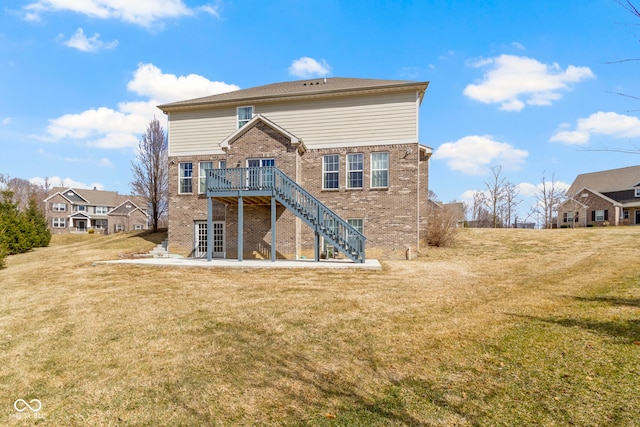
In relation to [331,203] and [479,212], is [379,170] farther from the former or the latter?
[479,212]

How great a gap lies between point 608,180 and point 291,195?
48.6 meters

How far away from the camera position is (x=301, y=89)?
18.5 metres

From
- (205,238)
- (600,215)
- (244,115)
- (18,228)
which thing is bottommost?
(205,238)

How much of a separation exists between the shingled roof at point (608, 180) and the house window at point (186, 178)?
5029 cm

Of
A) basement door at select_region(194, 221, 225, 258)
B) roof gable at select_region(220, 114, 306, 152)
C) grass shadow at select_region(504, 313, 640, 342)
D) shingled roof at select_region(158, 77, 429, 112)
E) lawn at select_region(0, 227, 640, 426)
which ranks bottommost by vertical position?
lawn at select_region(0, 227, 640, 426)

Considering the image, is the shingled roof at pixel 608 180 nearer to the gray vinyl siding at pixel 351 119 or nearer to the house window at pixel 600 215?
the house window at pixel 600 215

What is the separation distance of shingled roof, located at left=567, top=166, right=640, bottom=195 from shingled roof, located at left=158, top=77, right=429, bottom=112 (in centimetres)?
4114

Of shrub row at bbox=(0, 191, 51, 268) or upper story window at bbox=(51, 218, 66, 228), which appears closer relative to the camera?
shrub row at bbox=(0, 191, 51, 268)

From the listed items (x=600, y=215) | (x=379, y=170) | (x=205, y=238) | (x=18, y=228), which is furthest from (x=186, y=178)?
(x=600, y=215)

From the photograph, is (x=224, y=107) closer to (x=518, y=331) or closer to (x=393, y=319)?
(x=393, y=319)

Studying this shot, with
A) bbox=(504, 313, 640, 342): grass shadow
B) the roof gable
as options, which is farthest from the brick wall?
bbox=(504, 313, 640, 342): grass shadow

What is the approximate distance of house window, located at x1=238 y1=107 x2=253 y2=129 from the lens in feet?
60.3

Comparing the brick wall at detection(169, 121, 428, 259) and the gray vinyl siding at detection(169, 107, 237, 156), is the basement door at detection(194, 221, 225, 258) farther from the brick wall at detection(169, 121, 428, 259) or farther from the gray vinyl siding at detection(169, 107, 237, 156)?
the gray vinyl siding at detection(169, 107, 237, 156)

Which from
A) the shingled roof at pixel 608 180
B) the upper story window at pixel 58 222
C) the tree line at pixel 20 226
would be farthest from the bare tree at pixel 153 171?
the shingled roof at pixel 608 180
